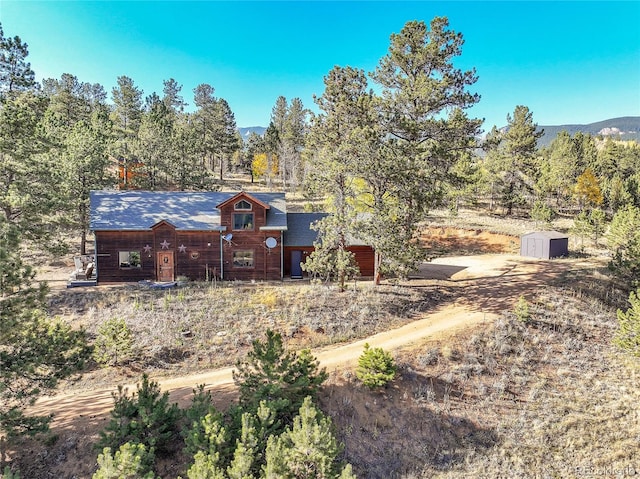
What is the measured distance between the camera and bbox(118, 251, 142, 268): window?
24891 mm

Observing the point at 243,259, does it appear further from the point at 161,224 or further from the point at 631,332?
the point at 631,332

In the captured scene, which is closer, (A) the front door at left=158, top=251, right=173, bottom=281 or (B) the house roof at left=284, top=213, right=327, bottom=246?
(A) the front door at left=158, top=251, right=173, bottom=281

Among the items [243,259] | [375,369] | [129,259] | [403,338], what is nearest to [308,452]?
[375,369]

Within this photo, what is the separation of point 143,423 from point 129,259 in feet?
56.4

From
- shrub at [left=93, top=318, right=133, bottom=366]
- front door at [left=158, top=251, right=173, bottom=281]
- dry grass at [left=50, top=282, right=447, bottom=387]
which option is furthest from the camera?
front door at [left=158, top=251, right=173, bottom=281]

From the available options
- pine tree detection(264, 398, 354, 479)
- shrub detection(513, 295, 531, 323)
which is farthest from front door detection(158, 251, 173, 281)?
shrub detection(513, 295, 531, 323)

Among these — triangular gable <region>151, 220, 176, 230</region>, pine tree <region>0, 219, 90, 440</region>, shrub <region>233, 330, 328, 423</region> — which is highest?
triangular gable <region>151, 220, 176, 230</region>

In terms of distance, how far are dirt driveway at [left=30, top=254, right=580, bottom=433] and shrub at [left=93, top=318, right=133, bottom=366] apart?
1719 mm

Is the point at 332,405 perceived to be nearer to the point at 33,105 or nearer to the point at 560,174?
the point at 33,105

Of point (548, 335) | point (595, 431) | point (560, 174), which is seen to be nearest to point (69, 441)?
point (595, 431)

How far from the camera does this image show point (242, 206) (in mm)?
25234

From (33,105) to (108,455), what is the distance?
22.3 m

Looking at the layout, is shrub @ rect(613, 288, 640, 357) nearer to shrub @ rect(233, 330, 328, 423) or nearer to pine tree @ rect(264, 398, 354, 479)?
shrub @ rect(233, 330, 328, 423)

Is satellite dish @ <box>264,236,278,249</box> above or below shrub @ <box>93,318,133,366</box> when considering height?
above
